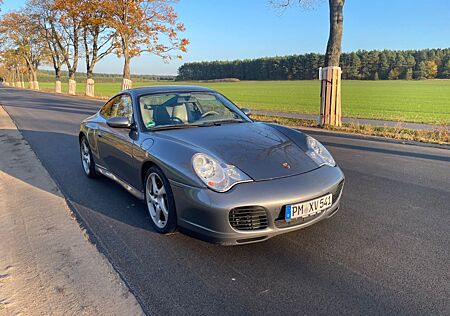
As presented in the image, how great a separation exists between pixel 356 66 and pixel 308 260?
90034mm

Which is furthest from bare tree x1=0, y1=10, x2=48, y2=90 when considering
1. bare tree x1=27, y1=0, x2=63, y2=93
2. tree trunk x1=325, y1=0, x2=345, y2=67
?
tree trunk x1=325, y1=0, x2=345, y2=67

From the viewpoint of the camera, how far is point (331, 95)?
10.8 m

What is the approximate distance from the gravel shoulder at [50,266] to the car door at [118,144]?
2.42 feet

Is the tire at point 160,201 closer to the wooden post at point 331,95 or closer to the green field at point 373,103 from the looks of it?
the wooden post at point 331,95

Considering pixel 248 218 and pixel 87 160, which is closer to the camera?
pixel 248 218

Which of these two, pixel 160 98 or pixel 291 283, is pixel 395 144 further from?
pixel 291 283

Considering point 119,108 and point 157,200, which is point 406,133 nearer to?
point 119,108

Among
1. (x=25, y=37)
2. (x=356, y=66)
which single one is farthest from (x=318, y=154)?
(x=356, y=66)

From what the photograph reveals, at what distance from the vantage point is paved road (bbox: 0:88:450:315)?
2.39 meters

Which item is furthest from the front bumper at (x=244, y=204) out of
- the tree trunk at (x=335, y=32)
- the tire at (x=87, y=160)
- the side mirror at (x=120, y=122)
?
the tree trunk at (x=335, y=32)

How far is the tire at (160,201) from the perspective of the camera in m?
3.23

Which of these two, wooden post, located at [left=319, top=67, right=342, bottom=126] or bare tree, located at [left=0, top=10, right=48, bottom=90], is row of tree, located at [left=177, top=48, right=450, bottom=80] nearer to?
bare tree, located at [left=0, top=10, right=48, bottom=90]

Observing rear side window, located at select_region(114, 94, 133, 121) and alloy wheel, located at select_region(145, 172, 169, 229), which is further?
rear side window, located at select_region(114, 94, 133, 121)

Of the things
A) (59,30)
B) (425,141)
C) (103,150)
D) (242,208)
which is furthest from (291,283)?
(59,30)
